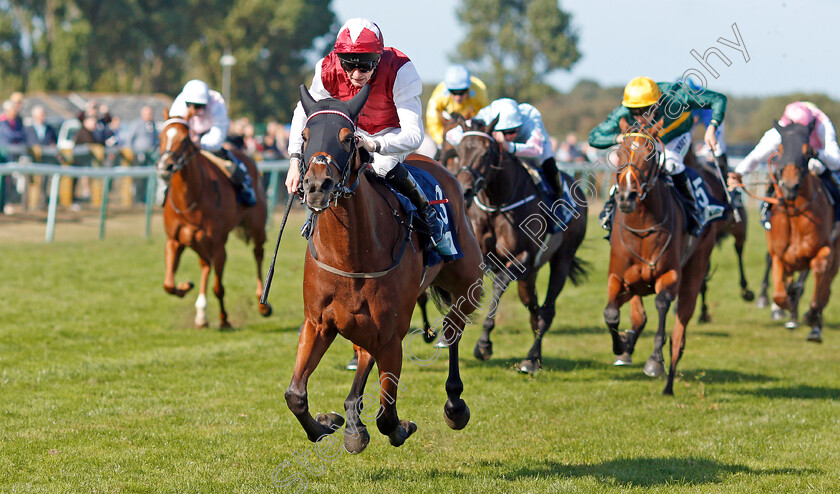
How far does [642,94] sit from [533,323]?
7.97 ft

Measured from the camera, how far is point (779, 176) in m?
9.30

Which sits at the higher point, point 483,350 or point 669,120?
point 669,120

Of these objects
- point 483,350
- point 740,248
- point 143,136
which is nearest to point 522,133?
point 483,350

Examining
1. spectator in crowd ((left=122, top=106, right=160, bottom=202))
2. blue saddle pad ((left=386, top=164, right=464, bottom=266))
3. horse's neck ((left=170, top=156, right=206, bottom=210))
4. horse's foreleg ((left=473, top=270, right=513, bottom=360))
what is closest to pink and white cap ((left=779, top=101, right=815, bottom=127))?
horse's foreleg ((left=473, top=270, right=513, bottom=360))

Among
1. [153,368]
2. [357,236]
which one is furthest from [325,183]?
Answer: [153,368]

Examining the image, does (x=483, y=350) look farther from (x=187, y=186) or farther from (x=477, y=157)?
(x=187, y=186)

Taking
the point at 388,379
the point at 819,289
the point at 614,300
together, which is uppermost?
the point at 819,289

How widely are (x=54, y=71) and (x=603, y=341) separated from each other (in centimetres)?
4031

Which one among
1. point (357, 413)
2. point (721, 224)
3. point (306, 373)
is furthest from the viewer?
point (721, 224)

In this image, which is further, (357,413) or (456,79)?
(456,79)

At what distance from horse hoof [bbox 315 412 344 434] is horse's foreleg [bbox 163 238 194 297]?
4931 millimetres

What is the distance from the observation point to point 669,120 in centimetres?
804

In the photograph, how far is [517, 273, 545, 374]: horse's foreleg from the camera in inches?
328

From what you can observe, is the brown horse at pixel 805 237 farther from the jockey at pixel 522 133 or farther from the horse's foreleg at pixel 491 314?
the horse's foreleg at pixel 491 314
